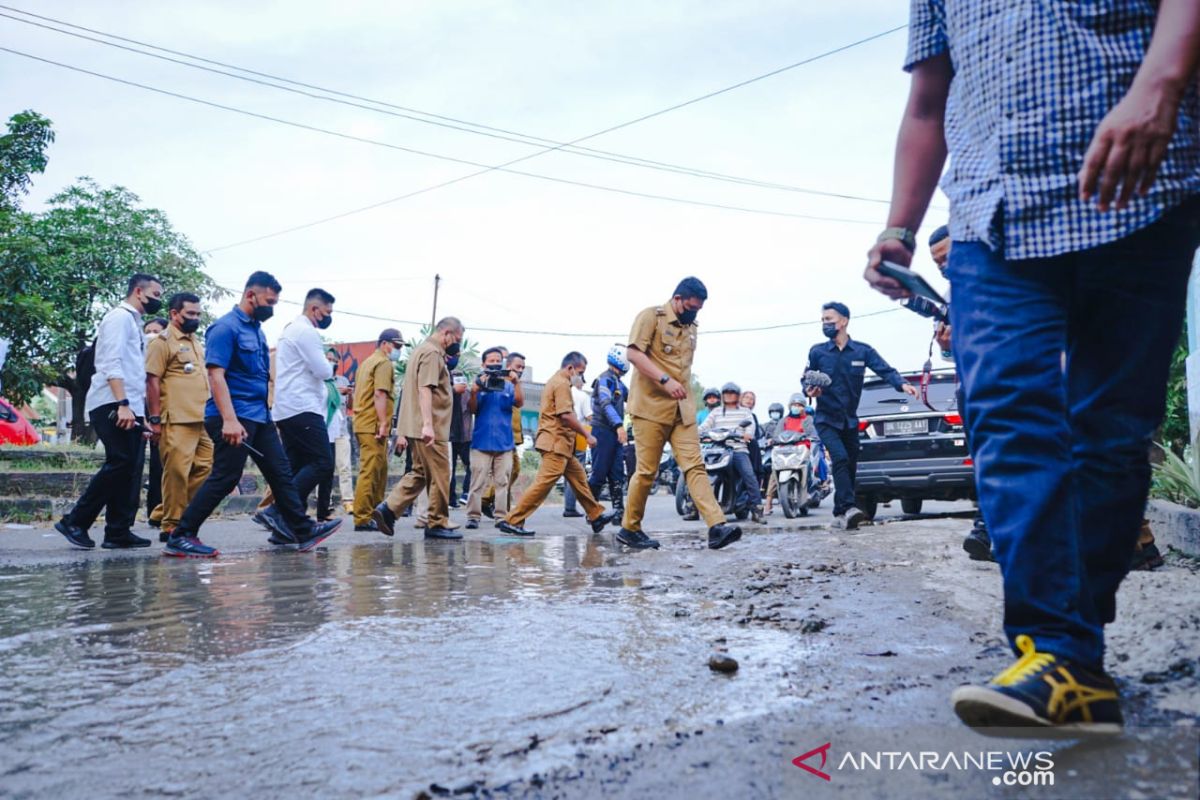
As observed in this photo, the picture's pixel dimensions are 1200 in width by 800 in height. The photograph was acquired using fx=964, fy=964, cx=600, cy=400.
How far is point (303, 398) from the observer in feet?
26.4

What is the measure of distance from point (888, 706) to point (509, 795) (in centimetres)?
88

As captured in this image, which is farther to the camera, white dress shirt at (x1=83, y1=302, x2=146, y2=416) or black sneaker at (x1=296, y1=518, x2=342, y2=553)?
black sneaker at (x1=296, y1=518, x2=342, y2=553)

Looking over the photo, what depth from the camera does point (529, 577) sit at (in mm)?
5141

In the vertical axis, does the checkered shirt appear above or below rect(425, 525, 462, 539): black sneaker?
above

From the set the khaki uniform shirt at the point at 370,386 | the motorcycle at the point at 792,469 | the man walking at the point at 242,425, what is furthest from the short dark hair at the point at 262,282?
the motorcycle at the point at 792,469

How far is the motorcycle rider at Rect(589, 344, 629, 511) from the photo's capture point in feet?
35.3

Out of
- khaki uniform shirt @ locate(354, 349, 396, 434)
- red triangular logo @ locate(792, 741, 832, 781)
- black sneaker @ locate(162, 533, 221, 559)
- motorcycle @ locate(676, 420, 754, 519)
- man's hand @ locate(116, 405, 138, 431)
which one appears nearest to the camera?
red triangular logo @ locate(792, 741, 832, 781)

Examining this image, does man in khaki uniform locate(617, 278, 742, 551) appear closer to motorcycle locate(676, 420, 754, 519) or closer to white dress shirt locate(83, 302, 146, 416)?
white dress shirt locate(83, 302, 146, 416)

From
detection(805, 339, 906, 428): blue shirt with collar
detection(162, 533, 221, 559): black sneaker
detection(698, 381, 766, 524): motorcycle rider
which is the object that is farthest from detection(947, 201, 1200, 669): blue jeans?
detection(698, 381, 766, 524): motorcycle rider

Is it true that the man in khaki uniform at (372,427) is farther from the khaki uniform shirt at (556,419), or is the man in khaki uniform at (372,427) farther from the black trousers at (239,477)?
the black trousers at (239,477)

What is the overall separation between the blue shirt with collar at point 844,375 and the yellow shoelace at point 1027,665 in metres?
7.66

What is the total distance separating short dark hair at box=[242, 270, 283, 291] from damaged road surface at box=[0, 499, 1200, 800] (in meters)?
2.87

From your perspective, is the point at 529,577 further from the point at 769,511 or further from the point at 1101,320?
the point at 769,511

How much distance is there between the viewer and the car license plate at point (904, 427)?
1031cm
